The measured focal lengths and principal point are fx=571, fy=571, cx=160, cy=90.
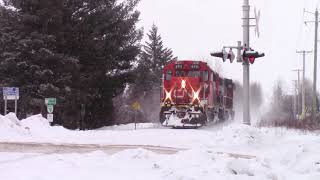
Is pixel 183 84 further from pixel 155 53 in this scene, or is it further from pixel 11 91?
pixel 155 53

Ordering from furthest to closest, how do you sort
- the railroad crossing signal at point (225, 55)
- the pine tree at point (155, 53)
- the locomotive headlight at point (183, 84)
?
the pine tree at point (155, 53) → the locomotive headlight at point (183, 84) → the railroad crossing signal at point (225, 55)

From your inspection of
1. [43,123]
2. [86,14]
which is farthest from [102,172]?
[86,14]

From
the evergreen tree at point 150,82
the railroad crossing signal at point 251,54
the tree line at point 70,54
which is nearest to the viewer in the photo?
the railroad crossing signal at point 251,54

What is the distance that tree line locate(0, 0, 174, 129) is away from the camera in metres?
37.3

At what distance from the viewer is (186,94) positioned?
3372 centimetres

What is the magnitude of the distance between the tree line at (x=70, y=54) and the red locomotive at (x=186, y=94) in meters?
7.16

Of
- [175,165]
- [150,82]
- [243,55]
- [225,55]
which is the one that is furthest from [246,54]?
[150,82]

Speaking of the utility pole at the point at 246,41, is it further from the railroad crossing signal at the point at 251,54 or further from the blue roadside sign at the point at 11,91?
the blue roadside sign at the point at 11,91

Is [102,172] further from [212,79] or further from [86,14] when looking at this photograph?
[86,14]

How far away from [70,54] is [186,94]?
1157 cm

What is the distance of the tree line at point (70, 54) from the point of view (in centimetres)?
3731

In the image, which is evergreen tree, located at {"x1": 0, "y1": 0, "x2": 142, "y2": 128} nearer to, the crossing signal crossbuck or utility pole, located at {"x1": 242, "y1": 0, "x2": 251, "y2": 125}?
the crossing signal crossbuck

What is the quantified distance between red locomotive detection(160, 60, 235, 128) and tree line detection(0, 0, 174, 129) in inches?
282

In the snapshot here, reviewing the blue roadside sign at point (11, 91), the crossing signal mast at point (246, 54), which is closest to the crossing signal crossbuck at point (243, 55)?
the crossing signal mast at point (246, 54)
